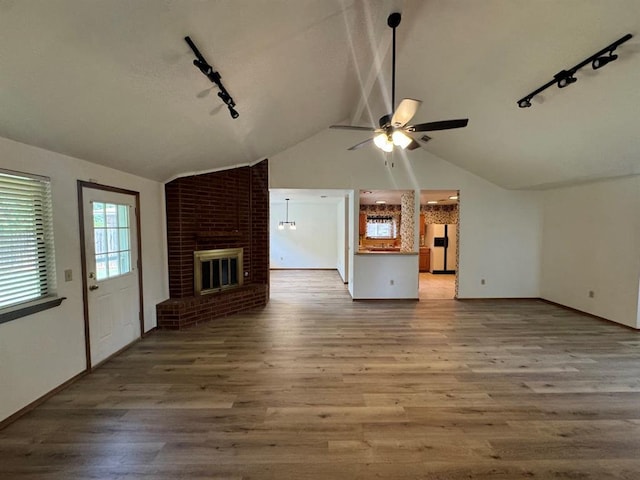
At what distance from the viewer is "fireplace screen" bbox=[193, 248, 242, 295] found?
15.2 feet

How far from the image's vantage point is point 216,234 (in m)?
4.78

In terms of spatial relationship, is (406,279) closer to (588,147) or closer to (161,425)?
(588,147)

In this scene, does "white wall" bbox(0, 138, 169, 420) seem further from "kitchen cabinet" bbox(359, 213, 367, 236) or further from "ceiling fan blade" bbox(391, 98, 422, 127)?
"kitchen cabinet" bbox(359, 213, 367, 236)

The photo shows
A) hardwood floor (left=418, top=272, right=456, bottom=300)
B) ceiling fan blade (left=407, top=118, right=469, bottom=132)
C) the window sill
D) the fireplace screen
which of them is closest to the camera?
the window sill

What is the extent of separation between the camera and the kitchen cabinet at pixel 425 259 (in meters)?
9.18

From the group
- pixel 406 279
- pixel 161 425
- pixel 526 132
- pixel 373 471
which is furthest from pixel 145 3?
pixel 406 279

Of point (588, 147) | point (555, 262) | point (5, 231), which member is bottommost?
point (555, 262)

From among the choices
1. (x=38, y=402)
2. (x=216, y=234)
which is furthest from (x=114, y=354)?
(x=216, y=234)

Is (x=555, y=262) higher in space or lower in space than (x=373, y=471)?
higher

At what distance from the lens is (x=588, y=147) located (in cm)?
348

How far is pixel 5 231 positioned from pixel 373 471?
10.4 ft

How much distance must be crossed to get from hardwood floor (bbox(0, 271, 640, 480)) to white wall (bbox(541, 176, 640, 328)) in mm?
639

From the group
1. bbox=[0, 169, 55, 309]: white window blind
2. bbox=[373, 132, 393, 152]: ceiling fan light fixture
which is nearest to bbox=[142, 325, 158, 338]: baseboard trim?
bbox=[0, 169, 55, 309]: white window blind

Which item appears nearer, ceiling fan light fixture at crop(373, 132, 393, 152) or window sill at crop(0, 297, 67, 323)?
window sill at crop(0, 297, 67, 323)
